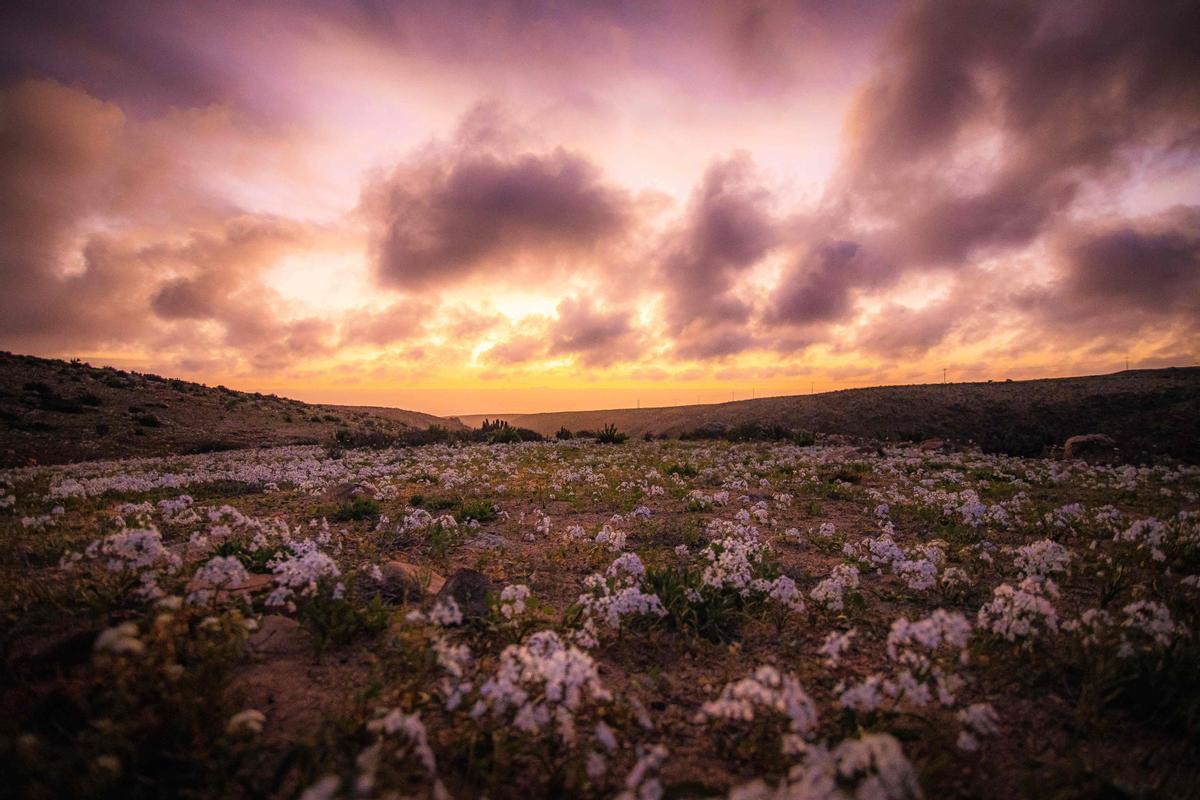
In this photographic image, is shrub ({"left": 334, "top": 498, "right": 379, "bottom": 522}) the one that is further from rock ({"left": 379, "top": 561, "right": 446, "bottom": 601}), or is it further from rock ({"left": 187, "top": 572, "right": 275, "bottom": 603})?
rock ({"left": 187, "top": 572, "right": 275, "bottom": 603})

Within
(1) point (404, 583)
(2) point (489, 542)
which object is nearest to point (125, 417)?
(2) point (489, 542)

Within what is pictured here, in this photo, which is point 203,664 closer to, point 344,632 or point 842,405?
point 344,632

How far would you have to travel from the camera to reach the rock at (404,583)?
5.72 m

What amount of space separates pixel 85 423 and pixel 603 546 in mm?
32443

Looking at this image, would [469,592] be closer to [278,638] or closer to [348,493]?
[278,638]

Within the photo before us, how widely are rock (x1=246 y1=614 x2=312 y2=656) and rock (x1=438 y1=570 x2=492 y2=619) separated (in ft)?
4.29

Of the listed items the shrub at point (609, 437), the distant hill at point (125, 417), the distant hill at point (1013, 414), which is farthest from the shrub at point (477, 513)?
the distant hill at point (1013, 414)

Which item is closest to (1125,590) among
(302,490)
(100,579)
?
(100,579)

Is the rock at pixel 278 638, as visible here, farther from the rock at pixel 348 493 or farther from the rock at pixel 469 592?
the rock at pixel 348 493

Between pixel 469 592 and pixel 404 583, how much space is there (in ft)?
3.28

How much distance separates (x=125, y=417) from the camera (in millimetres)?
28250

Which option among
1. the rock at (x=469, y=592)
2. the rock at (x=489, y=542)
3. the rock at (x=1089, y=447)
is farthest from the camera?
the rock at (x=1089, y=447)

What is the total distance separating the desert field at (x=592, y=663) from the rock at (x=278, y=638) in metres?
0.02

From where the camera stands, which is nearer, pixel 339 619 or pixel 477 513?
pixel 339 619
